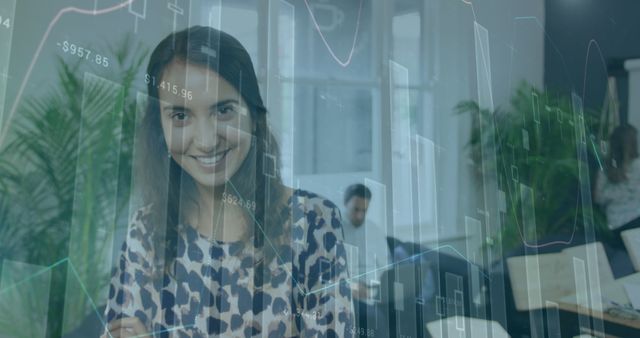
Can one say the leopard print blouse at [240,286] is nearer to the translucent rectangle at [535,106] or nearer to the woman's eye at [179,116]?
the woman's eye at [179,116]

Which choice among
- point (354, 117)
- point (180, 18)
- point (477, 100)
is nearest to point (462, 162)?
point (477, 100)

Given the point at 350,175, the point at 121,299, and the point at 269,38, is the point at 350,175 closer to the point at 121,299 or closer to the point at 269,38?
the point at 269,38

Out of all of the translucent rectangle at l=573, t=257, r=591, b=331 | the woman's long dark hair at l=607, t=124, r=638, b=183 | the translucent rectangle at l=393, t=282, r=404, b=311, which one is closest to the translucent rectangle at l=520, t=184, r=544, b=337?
the translucent rectangle at l=573, t=257, r=591, b=331

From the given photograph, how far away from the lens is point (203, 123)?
102 centimetres

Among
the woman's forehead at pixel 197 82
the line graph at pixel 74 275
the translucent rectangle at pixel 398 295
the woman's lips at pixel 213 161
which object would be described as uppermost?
the woman's forehead at pixel 197 82

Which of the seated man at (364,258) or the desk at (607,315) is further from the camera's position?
the desk at (607,315)

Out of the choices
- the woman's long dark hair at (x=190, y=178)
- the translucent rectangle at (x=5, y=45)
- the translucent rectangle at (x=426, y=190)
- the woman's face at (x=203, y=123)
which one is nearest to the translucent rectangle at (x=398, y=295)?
the translucent rectangle at (x=426, y=190)

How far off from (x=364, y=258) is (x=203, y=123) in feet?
1.31

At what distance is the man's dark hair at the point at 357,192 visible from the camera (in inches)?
47.9

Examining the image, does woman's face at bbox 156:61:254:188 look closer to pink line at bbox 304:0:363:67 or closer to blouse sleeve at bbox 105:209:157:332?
blouse sleeve at bbox 105:209:157:332

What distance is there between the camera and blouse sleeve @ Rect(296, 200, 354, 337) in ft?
3.71

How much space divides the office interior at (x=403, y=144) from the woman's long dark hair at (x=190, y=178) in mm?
20

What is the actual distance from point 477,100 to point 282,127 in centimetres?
60

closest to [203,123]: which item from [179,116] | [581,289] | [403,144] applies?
[179,116]
